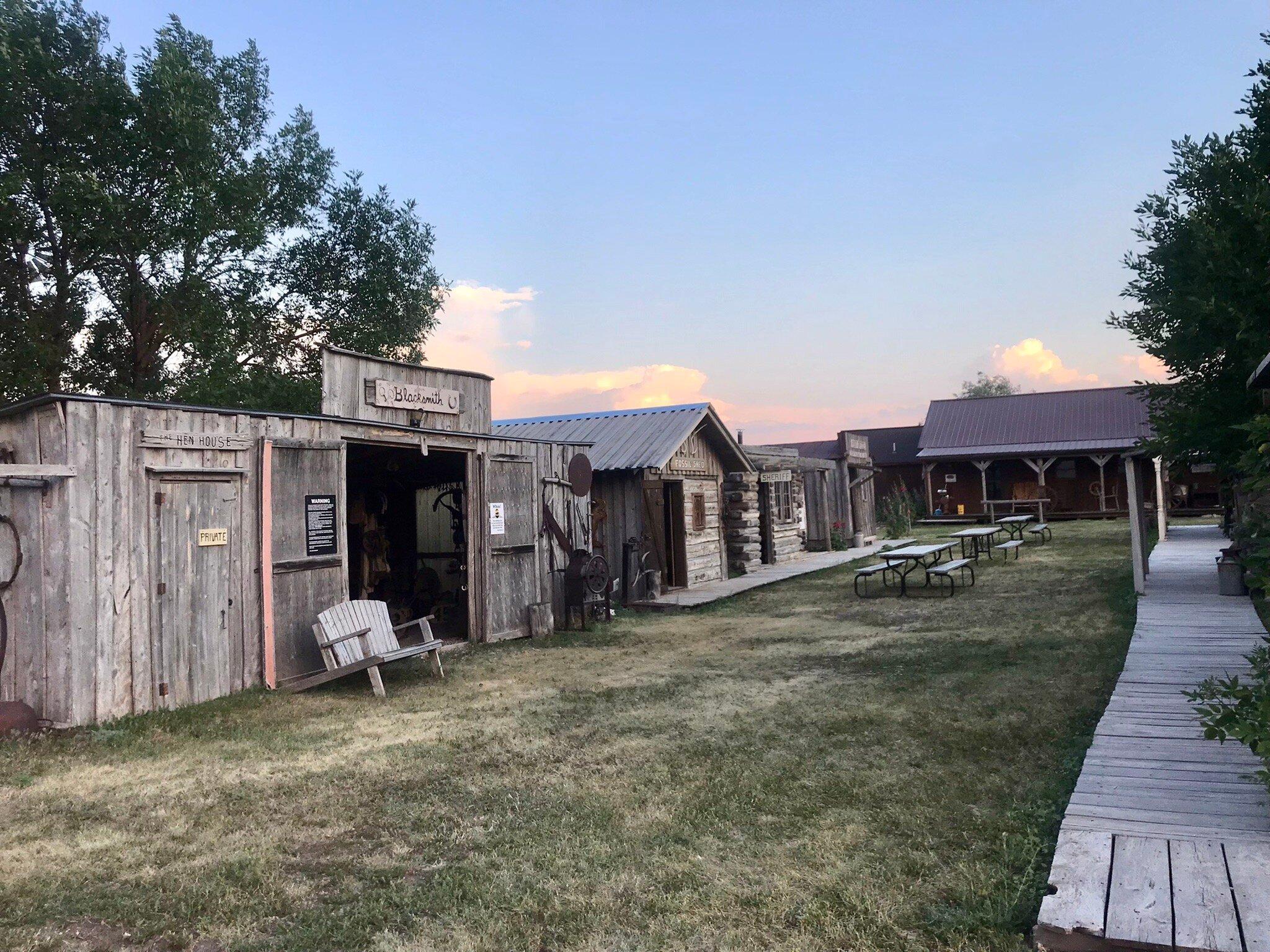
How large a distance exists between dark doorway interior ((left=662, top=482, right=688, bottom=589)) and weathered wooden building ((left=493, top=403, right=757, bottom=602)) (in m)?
0.01

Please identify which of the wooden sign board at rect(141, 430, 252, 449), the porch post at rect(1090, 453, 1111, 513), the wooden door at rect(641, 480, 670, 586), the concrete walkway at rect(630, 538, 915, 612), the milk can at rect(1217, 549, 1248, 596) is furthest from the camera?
the porch post at rect(1090, 453, 1111, 513)

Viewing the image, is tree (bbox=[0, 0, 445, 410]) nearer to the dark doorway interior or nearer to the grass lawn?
the dark doorway interior

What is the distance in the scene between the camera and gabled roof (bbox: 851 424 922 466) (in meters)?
35.2

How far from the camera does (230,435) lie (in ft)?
24.6

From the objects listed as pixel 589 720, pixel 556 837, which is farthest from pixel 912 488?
pixel 556 837

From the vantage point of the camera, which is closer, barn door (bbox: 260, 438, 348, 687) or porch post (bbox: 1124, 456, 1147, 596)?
barn door (bbox: 260, 438, 348, 687)

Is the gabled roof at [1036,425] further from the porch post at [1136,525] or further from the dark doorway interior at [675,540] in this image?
the dark doorway interior at [675,540]

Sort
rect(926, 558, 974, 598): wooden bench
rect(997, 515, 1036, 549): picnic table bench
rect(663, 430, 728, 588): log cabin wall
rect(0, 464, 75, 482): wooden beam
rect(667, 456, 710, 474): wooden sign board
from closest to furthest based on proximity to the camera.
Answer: rect(0, 464, 75, 482): wooden beam, rect(926, 558, 974, 598): wooden bench, rect(667, 456, 710, 474): wooden sign board, rect(663, 430, 728, 588): log cabin wall, rect(997, 515, 1036, 549): picnic table bench

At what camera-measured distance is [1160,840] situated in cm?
367

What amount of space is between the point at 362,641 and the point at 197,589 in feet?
5.38

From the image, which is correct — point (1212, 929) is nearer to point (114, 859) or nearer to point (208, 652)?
point (114, 859)

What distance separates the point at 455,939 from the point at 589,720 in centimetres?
Answer: 331

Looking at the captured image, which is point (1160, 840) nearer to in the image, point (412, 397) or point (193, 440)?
point (193, 440)

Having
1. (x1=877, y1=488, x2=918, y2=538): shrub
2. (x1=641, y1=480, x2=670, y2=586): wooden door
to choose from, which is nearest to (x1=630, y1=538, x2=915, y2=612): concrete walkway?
(x1=641, y1=480, x2=670, y2=586): wooden door
